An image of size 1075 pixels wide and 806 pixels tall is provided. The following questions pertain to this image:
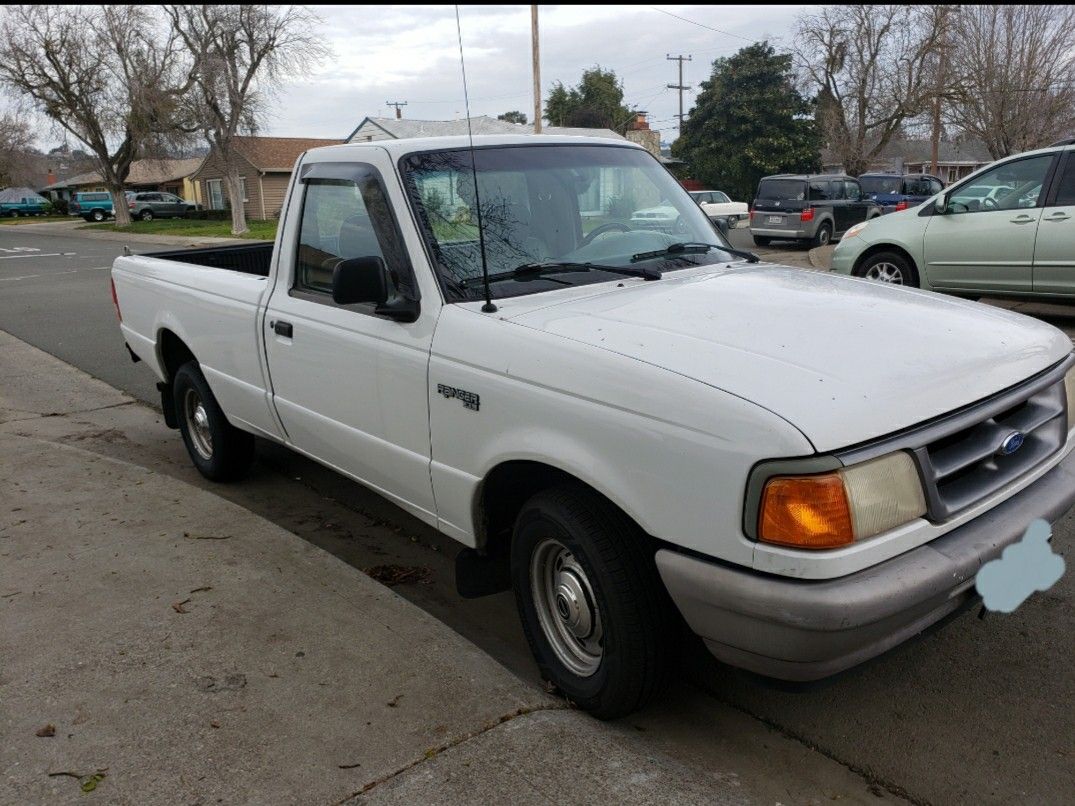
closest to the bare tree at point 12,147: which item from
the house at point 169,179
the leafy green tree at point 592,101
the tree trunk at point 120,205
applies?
the house at point 169,179

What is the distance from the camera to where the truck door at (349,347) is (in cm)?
342

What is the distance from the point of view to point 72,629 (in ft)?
11.8

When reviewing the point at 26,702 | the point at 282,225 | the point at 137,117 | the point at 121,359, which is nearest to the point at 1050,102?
the point at 121,359

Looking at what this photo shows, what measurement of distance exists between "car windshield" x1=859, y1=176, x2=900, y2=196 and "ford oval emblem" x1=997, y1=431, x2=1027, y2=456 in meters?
26.7

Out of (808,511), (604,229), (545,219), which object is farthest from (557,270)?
(808,511)

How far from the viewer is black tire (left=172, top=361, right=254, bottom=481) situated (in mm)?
5230

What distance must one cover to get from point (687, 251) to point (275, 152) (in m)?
57.7

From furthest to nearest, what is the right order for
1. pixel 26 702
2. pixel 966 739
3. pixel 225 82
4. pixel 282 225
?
1. pixel 225 82
2. pixel 282 225
3. pixel 26 702
4. pixel 966 739

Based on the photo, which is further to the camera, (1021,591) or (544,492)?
(544,492)

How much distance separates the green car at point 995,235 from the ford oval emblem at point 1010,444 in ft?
22.0

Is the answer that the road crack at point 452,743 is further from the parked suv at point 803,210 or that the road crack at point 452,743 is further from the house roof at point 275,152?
the house roof at point 275,152

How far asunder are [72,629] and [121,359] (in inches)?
269

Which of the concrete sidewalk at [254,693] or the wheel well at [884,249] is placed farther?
the wheel well at [884,249]

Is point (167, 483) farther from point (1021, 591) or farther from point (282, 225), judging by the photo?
point (1021, 591)
